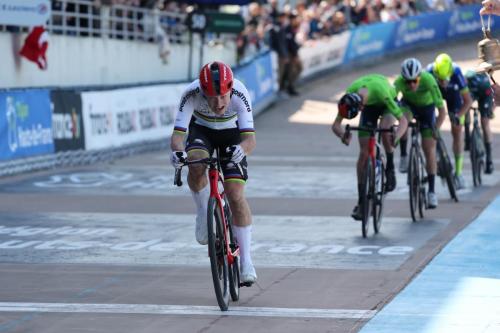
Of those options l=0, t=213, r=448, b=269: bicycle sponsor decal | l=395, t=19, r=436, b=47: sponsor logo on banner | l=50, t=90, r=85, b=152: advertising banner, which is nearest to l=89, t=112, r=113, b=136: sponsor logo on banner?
l=50, t=90, r=85, b=152: advertising banner

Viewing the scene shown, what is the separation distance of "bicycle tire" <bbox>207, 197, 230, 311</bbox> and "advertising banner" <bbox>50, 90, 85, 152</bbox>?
39.8 ft

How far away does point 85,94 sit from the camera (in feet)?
72.1

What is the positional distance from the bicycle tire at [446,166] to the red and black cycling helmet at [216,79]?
766 cm

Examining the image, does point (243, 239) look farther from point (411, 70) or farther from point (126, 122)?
point (126, 122)

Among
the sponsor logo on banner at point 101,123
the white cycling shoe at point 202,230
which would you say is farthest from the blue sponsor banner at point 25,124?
the white cycling shoe at point 202,230

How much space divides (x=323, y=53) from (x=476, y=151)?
70.9ft

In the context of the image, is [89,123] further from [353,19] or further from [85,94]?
[353,19]

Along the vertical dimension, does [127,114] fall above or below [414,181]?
below

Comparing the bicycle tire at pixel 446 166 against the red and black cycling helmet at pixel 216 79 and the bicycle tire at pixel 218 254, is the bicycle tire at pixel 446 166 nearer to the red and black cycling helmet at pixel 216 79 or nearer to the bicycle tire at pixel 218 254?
the bicycle tire at pixel 218 254

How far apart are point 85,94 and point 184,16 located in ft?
41.0

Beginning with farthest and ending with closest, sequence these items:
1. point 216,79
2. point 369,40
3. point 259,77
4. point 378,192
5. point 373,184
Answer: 1. point 369,40
2. point 259,77
3. point 378,192
4. point 373,184
5. point 216,79

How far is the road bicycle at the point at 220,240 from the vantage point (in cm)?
923

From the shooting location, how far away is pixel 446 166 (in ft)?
54.9

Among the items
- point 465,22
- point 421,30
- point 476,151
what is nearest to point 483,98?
point 476,151
